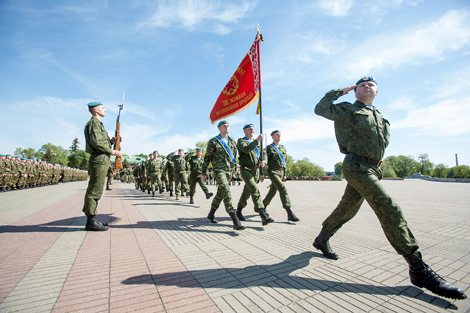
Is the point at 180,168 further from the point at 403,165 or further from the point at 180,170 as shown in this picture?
the point at 403,165

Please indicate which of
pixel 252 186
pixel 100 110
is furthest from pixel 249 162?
pixel 100 110

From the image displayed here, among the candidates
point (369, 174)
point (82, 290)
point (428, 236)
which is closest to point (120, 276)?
point (82, 290)

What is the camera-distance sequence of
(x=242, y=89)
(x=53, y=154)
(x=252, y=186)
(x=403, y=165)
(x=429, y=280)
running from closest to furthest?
(x=429, y=280) < (x=252, y=186) < (x=242, y=89) < (x=53, y=154) < (x=403, y=165)

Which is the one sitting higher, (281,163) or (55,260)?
(281,163)

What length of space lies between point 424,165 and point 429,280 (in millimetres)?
124498

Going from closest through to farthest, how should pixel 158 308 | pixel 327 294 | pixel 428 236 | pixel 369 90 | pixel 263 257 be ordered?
pixel 158 308 < pixel 327 294 < pixel 369 90 < pixel 263 257 < pixel 428 236

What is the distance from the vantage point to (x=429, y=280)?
7.11ft

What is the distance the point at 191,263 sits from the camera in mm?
2918

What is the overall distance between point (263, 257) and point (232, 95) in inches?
196

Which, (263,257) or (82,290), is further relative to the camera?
(263,257)

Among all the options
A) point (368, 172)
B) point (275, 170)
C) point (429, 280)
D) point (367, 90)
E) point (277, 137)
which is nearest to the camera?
point (429, 280)

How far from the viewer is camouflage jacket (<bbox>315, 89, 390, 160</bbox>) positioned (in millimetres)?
2721

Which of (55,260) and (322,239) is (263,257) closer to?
(322,239)

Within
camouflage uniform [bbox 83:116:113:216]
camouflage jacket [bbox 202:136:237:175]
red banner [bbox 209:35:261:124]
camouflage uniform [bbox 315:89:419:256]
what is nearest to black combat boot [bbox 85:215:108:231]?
camouflage uniform [bbox 83:116:113:216]
